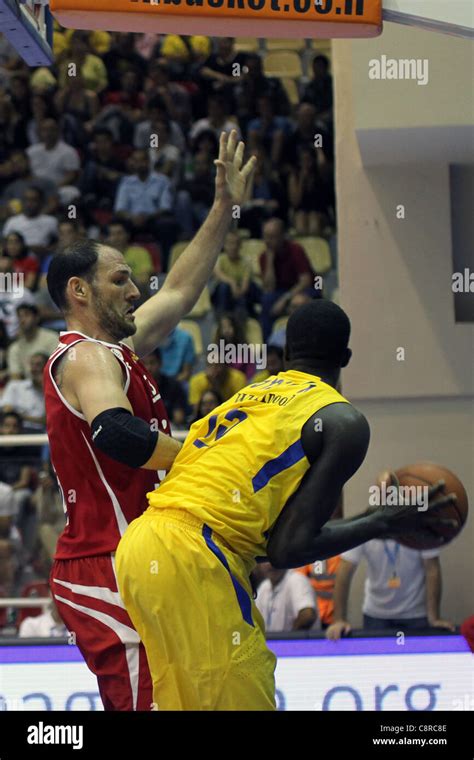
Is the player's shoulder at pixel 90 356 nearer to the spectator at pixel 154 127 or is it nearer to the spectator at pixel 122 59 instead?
the spectator at pixel 154 127

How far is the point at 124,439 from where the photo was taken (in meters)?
4.10

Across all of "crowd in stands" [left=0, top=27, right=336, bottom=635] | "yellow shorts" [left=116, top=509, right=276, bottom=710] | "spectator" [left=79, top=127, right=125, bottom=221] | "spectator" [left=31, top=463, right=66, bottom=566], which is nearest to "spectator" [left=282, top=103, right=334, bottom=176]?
"crowd in stands" [left=0, top=27, right=336, bottom=635]

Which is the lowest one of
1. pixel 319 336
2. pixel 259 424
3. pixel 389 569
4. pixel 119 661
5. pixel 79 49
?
pixel 389 569

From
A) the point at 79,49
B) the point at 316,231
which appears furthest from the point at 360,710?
the point at 79,49

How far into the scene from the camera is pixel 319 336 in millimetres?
4176

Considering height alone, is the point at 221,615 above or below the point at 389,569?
above

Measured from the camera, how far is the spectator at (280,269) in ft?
37.6

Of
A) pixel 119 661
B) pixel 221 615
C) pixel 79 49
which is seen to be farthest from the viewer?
pixel 79 49

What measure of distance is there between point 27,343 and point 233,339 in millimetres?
1978

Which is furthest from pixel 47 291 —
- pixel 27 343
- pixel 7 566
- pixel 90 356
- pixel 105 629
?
pixel 105 629

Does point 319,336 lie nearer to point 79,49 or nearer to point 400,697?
point 400,697

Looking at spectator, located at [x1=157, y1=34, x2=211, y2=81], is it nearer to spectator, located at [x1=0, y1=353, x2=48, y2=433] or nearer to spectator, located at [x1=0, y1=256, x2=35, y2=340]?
spectator, located at [x1=0, y1=256, x2=35, y2=340]

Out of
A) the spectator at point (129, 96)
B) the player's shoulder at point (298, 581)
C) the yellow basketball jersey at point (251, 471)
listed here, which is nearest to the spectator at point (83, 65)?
the spectator at point (129, 96)

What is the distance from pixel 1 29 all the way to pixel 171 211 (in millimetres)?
8130
